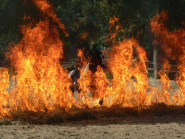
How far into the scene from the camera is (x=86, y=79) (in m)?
10.6

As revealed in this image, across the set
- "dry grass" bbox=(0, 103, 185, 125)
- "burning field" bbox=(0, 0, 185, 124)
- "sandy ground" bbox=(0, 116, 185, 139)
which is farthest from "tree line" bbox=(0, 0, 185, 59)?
"sandy ground" bbox=(0, 116, 185, 139)

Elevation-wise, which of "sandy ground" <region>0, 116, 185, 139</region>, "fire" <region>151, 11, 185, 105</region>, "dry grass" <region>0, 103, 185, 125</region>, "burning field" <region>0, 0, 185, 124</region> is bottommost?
"sandy ground" <region>0, 116, 185, 139</region>

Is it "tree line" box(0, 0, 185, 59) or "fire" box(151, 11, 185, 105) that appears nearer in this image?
"tree line" box(0, 0, 185, 59)

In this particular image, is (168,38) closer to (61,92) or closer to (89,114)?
(61,92)

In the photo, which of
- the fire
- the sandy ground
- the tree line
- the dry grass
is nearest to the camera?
the sandy ground

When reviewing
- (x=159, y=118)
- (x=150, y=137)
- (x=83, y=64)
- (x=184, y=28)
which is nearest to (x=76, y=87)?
(x=83, y=64)

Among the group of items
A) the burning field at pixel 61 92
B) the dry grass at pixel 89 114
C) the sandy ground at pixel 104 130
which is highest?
the burning field at pixel 61 92

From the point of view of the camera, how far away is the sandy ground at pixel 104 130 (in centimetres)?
681

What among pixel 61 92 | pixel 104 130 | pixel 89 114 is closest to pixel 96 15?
pixel 61 92

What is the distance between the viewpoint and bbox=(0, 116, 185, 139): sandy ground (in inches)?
268

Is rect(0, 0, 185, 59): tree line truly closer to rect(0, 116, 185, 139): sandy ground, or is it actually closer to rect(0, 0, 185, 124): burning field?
rect(0, 0, 185, 124): burning field

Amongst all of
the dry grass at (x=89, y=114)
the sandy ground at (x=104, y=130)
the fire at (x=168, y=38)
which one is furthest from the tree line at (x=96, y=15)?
the sandy ground at (x=104, y=130)

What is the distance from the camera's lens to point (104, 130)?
24.0ft

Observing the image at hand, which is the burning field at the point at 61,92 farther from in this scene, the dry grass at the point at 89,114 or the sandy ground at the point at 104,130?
the sandy ground at the point at 104,130
